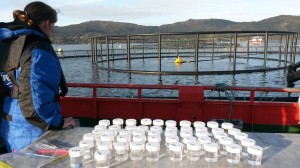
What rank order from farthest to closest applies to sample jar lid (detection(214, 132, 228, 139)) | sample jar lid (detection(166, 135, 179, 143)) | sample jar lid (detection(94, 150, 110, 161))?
sample jar lid (detection(214, 132, 228, 139)) < sample jar lid (detection(166, 135, 179, 143)) < sample jar lid (detection(94, 150, 110, 161))

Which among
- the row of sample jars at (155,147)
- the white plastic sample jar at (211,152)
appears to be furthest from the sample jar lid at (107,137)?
the white plastic sample jar at (211,152)

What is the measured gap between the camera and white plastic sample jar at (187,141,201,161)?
1.72 meters

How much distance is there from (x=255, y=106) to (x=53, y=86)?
375cm

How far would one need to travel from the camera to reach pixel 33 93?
203cm

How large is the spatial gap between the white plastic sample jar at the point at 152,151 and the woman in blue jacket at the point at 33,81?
2.75ft

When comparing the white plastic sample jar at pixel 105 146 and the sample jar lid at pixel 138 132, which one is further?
the sample jar lid at pixel 138 132

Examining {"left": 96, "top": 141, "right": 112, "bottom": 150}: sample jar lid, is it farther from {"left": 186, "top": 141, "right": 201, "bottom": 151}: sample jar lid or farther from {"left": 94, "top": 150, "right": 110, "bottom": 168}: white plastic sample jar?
{"left": 186, "top": 141, "right": 201, "bottom": 151}: sample jar lid

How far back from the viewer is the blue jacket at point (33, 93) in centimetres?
202

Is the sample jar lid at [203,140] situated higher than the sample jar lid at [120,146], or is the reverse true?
the sample jar lid at [203,140]

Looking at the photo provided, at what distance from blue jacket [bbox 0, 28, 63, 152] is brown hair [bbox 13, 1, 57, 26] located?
0.40ft

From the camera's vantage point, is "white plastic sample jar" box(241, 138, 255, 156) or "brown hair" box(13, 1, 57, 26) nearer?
"white plastic sample jar" box(241, 138, 255, 156)

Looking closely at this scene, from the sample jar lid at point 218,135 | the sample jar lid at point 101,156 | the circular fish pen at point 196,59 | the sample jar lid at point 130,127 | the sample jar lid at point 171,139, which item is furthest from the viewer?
the circular fish pen at point 196,59

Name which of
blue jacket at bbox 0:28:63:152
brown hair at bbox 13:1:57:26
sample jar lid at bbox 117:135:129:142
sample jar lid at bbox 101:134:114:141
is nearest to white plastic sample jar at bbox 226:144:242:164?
sample jar lid at bbox 117:135:129:142

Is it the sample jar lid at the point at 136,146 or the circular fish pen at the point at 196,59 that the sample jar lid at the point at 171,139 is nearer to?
the sample jar lid at the point at 136,146
